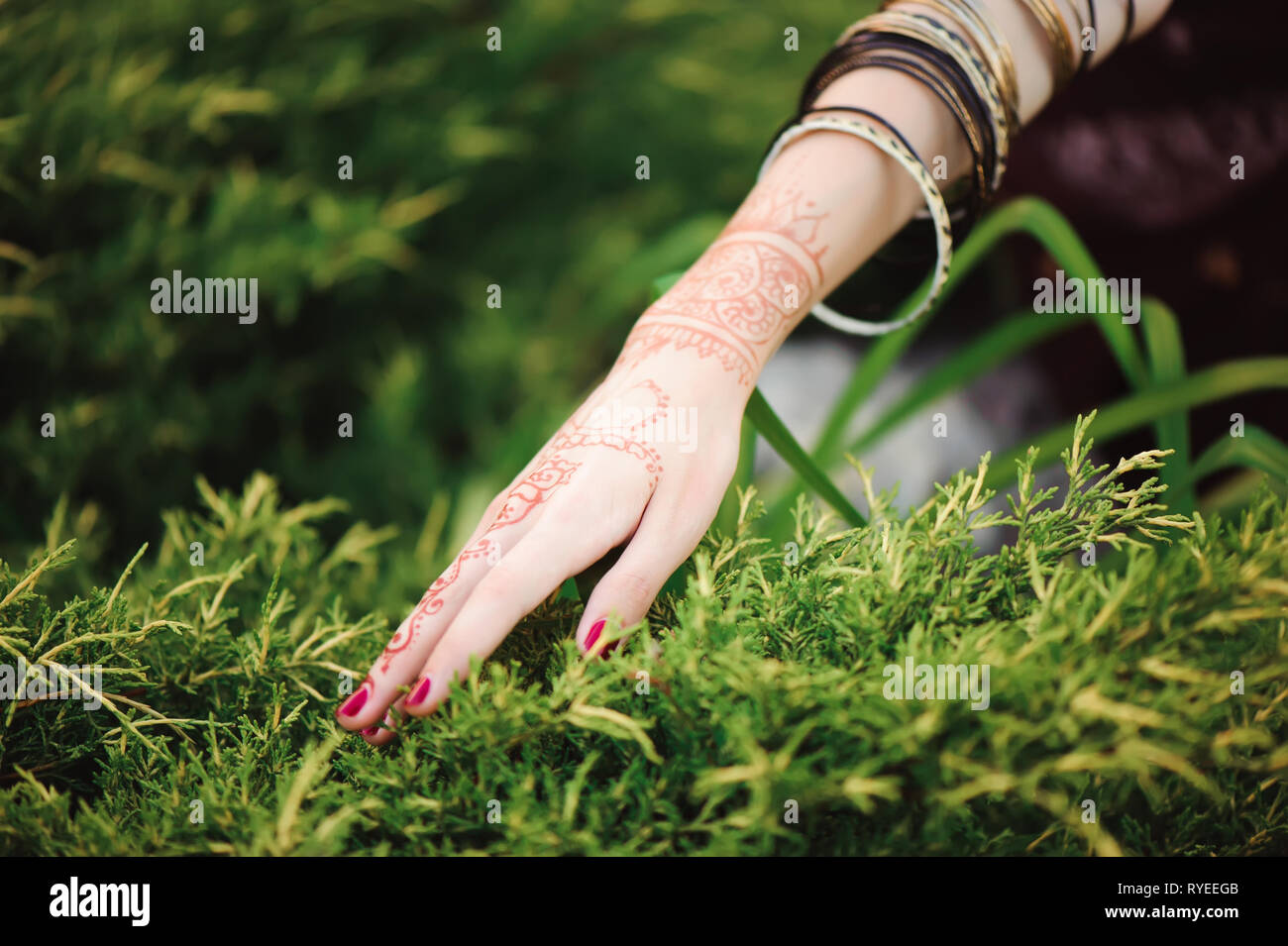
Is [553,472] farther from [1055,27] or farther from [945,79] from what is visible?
[1055,27]

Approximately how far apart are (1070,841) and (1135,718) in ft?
0.59

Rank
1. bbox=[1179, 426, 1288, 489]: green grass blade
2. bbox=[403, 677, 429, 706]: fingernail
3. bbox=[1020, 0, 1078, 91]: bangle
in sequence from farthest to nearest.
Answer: bbox=[1020, 0, 1078, 91]: bangle, bbox=[1179, 426, 1288, 489]: green grass blade, bbox=[403, 677, 429, 706]: fingernail

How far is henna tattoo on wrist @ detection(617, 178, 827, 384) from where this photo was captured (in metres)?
0.78

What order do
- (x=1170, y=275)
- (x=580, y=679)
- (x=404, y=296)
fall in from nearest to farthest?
(x=580, y=679) → (x=1170, y=275) → (x=404, y=296)

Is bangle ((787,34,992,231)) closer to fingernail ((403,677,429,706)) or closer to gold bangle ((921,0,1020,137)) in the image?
gold bangle ((921,0,1020,137))

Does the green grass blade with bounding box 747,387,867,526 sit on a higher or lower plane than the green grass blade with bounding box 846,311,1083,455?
lower

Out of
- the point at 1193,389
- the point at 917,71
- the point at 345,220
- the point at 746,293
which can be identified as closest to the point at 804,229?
the point at 746,293

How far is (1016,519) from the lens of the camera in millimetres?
669

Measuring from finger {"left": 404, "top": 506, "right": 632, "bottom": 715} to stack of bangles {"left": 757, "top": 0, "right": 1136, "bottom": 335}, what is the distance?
1.51 ft

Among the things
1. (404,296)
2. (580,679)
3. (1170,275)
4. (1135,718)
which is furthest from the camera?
(404,296)

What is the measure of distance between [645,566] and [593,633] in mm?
72

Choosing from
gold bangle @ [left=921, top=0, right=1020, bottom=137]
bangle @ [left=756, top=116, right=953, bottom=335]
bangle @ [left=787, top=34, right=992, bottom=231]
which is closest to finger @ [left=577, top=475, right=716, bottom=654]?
bangle @ [left=756, top=116, right=953, bottom=335]
